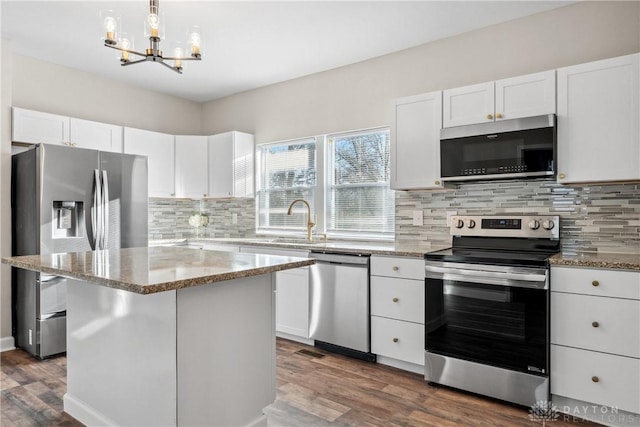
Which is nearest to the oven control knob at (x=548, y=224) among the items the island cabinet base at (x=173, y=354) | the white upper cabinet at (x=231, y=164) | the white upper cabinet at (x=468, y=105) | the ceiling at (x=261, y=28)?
the white upper cabinet at (x=468, y=105)

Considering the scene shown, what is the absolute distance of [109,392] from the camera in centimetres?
208

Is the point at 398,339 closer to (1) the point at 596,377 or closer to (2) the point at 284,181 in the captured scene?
(1) the point at 596,377

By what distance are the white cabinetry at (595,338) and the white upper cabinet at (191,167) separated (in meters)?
3.84

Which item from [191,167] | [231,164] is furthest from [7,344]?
[231,164]

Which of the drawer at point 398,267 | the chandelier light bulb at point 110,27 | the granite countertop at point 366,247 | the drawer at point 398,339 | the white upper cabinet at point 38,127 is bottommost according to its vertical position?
the drawer at point 398,339

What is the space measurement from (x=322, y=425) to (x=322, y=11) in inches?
110

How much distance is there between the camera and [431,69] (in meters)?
3.51

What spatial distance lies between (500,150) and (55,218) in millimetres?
3558

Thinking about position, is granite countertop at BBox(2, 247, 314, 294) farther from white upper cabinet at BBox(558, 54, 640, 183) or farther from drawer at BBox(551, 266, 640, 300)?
white upper cabinet at BBox(558, 54, 640, 183)

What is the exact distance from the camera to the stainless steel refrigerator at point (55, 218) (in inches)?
129

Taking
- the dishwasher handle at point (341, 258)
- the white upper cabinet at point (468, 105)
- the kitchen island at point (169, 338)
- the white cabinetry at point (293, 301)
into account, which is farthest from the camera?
the white cabinetry at point (293, 301)

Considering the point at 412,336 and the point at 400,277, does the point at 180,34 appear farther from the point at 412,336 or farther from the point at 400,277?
the point at 412,336

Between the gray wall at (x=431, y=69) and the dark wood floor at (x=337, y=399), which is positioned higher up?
the gray wall at (x=431, y=69)

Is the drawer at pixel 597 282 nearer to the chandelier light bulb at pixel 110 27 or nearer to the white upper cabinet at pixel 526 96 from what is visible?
the white upper cabinet at pixel 526 96
